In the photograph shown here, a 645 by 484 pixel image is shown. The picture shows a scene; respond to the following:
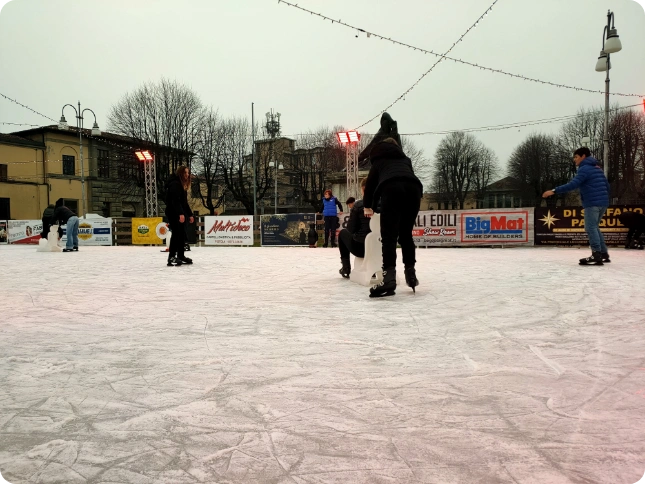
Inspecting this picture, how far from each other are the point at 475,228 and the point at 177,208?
10298 mm

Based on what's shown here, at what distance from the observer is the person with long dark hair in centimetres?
464

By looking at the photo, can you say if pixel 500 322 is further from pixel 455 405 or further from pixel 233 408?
pixel 233 408

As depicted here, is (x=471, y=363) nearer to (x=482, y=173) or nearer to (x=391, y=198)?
(x=391, y=198)

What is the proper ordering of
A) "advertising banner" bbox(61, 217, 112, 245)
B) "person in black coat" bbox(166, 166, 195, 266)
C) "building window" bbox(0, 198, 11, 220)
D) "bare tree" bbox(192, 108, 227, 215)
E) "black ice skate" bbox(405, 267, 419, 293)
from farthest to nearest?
"bare tree" bbox(192, 108, 227, 215), "building window" bbox(0, 198, 11, 220), "advertising banner" bbox(61, 217, 112, 245), "person in black coat" bbox(166, 166, 195, 266), "black ice skate" bbox(405, 267, 419, 293)

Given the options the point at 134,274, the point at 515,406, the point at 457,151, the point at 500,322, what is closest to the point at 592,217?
the point at 500,322

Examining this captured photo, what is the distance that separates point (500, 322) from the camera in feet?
11.5

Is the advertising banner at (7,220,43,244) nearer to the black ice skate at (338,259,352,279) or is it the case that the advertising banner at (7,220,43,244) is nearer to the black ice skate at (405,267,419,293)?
the black ice skate at (338,259,352,279)

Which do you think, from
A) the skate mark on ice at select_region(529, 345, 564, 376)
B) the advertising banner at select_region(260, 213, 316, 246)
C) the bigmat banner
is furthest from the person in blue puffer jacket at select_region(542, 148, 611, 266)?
the bigmat banner

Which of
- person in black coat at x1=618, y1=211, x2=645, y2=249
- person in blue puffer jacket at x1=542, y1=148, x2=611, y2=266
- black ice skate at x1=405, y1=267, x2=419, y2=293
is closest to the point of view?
black ice skate at x1=405, y1=267, x2=419, y2=293

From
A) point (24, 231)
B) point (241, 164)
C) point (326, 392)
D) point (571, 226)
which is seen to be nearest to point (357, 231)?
point (326, 392)

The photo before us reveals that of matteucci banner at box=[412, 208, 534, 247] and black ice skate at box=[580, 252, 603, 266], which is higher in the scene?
matteucci banner at box=[412, 208, 534, 247]

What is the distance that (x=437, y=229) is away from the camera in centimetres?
1599

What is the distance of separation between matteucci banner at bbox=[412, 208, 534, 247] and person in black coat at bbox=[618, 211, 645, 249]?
2675mm

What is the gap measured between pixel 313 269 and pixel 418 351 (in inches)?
204
